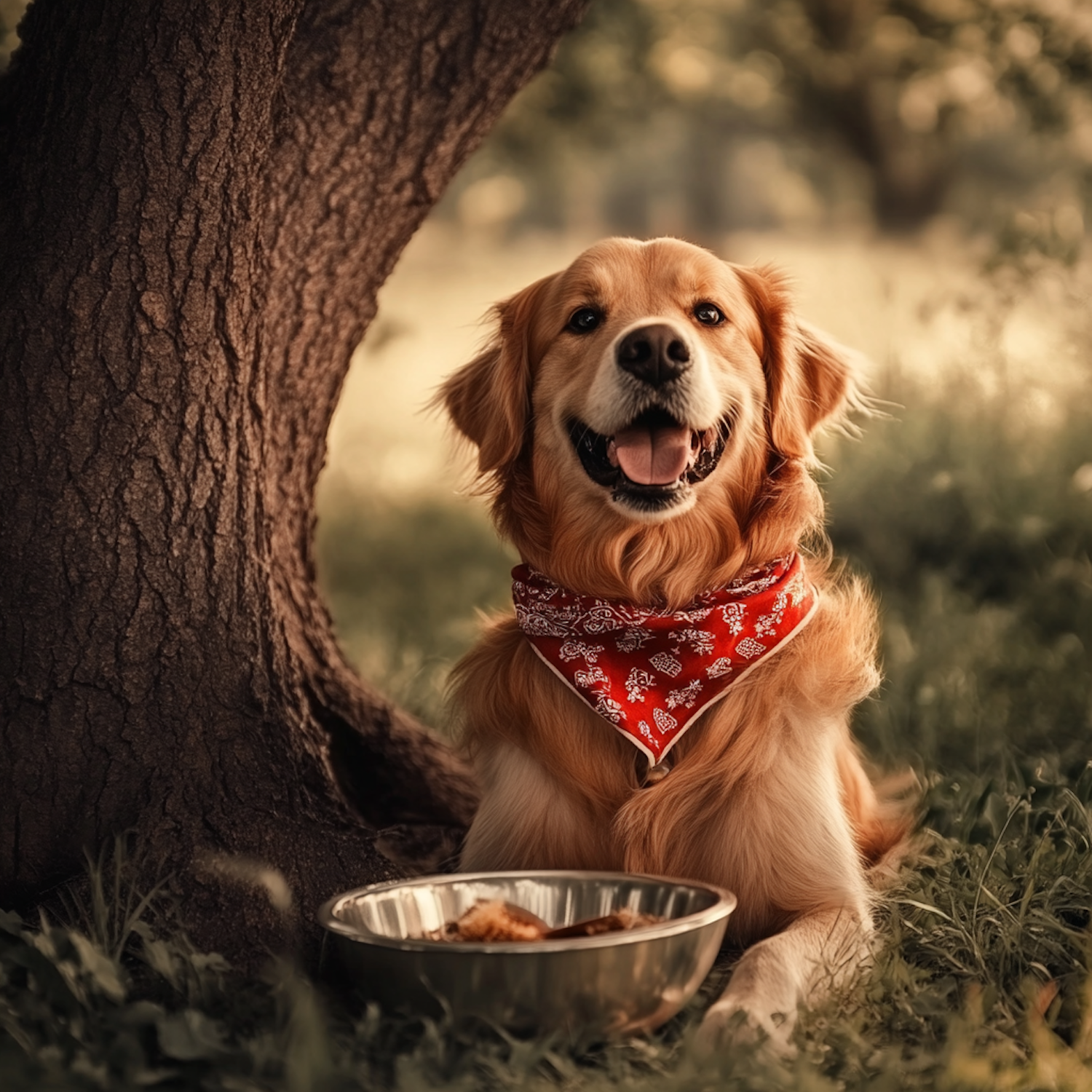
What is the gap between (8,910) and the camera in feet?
8.55

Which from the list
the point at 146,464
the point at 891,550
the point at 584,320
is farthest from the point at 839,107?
the point at 146,464

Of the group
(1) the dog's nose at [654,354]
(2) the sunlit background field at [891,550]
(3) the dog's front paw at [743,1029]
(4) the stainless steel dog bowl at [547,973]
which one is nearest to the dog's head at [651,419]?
(1) the dog's nose at [654,354]

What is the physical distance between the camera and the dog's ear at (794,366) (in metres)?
3.15

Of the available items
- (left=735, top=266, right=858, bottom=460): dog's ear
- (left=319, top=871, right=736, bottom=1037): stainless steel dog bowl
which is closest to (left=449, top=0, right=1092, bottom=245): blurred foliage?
(left=735, top=266, right=858, bottom=460): dog's ear

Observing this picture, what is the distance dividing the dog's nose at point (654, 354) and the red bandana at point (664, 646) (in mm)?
506

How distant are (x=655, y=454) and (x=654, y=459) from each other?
0.01 meters

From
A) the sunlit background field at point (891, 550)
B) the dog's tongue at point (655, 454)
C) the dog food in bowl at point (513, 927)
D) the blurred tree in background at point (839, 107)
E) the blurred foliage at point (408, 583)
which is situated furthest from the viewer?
the blurred tree in background at point (839, 107)

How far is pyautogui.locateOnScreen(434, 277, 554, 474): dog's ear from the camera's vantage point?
319cm

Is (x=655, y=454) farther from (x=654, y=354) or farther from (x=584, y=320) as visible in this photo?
(x=584, y=320)

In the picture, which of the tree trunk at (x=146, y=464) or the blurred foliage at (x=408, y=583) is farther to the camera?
the blurred foliage at (x=408, y=583)

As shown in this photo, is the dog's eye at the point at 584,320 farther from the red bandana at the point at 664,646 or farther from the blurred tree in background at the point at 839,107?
the blurred tree in background at the point at 839,107

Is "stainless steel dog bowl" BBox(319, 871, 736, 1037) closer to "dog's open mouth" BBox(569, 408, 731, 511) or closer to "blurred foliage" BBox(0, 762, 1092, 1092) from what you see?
"blurred foliage" BBox(0, 762, 1092, 1092)

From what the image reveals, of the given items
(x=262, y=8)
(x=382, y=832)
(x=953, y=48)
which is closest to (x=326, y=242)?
(x=262, y=8)

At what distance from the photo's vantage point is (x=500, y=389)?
3234 millimetres
